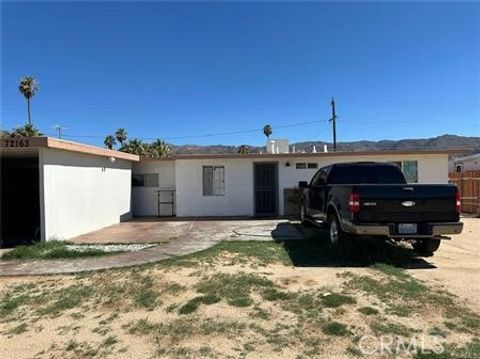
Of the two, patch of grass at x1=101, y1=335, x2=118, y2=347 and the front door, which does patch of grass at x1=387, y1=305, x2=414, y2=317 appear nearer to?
patch of grass at x1=101, y1=335, x2=118, y2=347

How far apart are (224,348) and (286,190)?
1255 centimetres

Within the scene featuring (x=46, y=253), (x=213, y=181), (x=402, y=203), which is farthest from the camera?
(x=213, y=181)

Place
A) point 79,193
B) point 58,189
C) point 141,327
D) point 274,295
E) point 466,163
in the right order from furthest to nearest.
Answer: point 466,163 → point 79,193 → point 58,189 → point 274,295 → point 141,327

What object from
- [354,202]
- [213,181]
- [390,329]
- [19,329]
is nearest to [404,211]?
[354,202]

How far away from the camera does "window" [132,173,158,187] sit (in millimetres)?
17734

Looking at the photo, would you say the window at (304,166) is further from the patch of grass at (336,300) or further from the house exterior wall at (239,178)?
the patch of grass at (336,300)

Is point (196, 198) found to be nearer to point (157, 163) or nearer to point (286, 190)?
point (157, 163)

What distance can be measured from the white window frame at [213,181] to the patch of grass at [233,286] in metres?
10.0

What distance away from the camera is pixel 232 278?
259 inches

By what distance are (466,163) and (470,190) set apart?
11.3m

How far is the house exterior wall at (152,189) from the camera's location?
57.9ft

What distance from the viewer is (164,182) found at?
17.7 metres

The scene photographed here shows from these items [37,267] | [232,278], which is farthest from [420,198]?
[37,267]

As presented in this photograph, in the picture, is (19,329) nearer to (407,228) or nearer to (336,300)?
(336,300)
